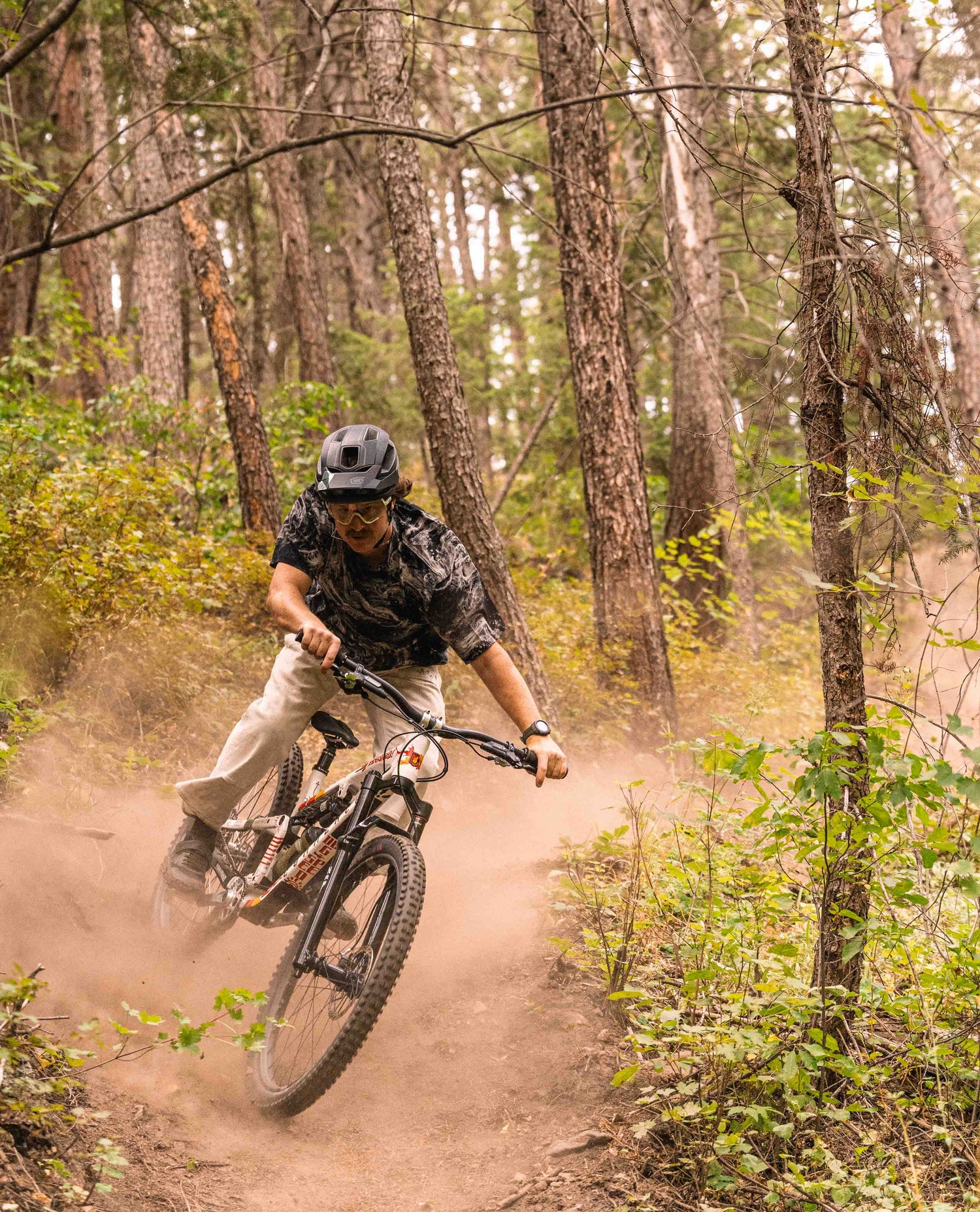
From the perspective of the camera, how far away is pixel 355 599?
4.71 meters

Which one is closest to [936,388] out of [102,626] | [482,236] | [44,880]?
[44,880]

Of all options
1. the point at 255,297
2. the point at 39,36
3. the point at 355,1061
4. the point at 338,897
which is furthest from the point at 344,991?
the point at 255,297

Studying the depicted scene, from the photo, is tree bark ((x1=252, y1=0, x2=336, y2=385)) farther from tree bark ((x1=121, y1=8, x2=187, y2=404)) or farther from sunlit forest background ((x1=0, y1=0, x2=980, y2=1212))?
tree bark ((x1=121, y1=8, x2=187, y2=404))

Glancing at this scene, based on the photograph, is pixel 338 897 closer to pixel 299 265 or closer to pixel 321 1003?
pixel 321 1003

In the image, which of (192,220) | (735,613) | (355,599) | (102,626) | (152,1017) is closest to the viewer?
(152,1017)

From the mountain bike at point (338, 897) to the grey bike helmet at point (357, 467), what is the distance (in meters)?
0.72

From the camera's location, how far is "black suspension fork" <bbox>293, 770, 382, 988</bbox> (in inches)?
165

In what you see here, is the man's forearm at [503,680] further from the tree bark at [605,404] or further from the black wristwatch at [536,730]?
the tree bark at [605,404]

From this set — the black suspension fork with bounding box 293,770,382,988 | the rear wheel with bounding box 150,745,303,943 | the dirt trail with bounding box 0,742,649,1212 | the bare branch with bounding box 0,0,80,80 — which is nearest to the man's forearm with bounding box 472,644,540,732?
the black suspension fork with bounding box 293,770,382,988

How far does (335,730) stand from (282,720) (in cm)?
27

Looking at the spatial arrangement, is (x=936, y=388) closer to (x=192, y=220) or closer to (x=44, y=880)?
(x=44, y=880)

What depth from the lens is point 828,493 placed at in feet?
11.8

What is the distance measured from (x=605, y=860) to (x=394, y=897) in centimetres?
257

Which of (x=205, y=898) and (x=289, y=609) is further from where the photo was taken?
(x=205, y=898)
